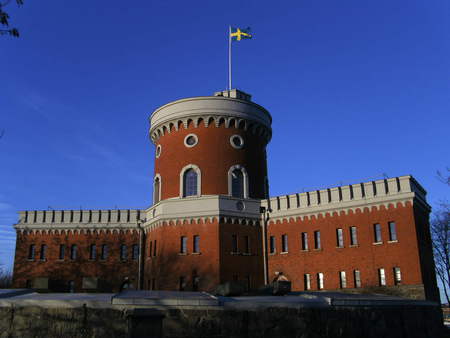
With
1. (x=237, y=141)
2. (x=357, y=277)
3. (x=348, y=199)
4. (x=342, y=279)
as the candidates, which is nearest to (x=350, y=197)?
(x=348, y=199)

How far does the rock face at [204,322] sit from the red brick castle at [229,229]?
9760 mm

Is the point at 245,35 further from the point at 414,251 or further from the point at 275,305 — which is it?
the point at 275,305

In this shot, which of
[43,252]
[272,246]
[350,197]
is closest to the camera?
[350,197]

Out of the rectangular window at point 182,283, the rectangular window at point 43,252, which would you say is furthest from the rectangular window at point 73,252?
the rectangular window at point 182,283

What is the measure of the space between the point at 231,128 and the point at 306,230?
9870 mm

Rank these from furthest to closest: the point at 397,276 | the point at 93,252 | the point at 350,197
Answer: the point at 93,252
the point at 350,197
the point at 397,276

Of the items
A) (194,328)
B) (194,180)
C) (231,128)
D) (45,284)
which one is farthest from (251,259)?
(194,328)

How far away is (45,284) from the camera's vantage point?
23750 millimetres

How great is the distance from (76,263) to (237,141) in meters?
18.2

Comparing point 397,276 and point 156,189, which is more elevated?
point 156,189

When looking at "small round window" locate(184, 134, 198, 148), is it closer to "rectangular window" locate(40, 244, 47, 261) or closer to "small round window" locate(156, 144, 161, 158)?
"small round window" locate(156, 144, 161, 158)

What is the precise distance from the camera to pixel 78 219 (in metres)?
41.9

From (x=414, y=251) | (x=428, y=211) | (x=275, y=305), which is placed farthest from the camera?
(x=428, y=211)

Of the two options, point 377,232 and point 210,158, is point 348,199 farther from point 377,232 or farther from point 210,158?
point 210,158
